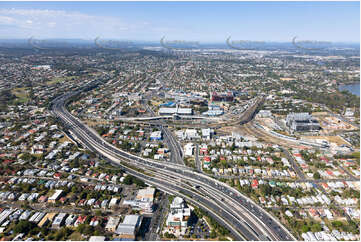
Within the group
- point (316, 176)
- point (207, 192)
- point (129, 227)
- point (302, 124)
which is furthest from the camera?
point (302, 124)

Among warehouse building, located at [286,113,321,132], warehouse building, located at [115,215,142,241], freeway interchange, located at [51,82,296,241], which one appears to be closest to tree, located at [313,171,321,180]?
freeway interchange, located at [51,82,296,241]

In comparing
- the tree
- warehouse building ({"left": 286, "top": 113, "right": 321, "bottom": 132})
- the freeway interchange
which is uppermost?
warehouse building ({"left": 286, "top": 113, "right": 321, "bottom": 132})

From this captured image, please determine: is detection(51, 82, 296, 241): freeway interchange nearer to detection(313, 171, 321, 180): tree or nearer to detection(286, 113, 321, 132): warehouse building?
detection(313, 171, 321, 180): tree

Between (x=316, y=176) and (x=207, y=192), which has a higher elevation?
(x=316, y=176)

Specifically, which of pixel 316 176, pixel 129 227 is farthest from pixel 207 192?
pixel 316 176

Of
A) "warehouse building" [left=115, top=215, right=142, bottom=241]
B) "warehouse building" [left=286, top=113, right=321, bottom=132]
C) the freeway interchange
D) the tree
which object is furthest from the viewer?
"warehouse building" [left=286, top=113, right=321, bottom=132]

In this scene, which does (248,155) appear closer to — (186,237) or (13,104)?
(186,237)

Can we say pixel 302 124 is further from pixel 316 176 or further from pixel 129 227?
pixel 129 227

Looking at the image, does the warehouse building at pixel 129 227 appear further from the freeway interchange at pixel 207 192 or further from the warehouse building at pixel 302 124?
the warehouse building at pixel 302 124

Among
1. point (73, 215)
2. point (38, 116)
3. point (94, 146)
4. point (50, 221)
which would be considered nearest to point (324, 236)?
point (73, 215)
